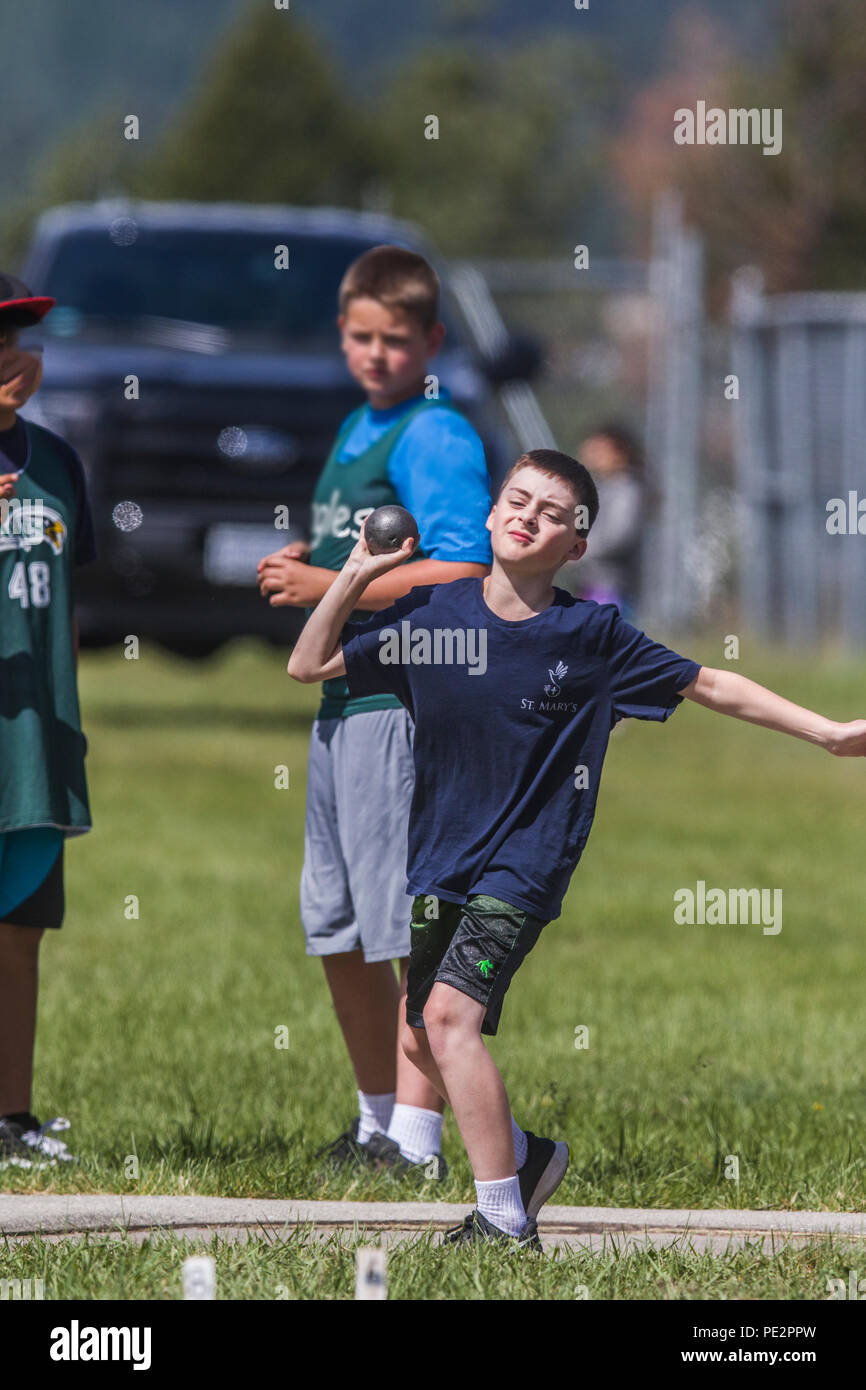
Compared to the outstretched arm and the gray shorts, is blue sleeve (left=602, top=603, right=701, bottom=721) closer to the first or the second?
the outstretched arm

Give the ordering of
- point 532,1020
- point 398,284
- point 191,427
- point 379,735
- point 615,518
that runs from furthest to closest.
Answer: point 615,518
point 191,427
point 532,1020
point 398,284
point 379,735

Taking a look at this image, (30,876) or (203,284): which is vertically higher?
Result: (203,284)

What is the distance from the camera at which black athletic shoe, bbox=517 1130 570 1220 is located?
439 centimetres

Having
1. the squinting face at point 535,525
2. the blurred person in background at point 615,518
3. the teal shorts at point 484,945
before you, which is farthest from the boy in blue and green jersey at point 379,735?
the blurred person in background at point 615,518

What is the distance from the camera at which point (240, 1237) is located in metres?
4.45

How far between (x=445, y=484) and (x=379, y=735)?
1.92 ft

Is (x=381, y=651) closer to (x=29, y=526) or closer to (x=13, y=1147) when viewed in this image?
(x=29, y=526)

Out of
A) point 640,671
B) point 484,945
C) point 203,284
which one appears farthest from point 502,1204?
point 203,284

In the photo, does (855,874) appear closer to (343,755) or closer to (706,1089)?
(706,1089)

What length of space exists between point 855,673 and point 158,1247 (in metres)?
14.1

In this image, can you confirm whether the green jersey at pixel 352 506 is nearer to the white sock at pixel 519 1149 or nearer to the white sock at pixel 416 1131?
the white sock at pixel 416 1131

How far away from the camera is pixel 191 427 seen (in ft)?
40.0

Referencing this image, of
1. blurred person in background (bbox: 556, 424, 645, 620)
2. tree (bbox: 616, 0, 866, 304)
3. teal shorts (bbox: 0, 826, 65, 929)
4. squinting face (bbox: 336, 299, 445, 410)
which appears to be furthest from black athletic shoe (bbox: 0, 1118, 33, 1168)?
tree (bbox: 616, 0, 866, 304)

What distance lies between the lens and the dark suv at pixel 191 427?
12.0m
